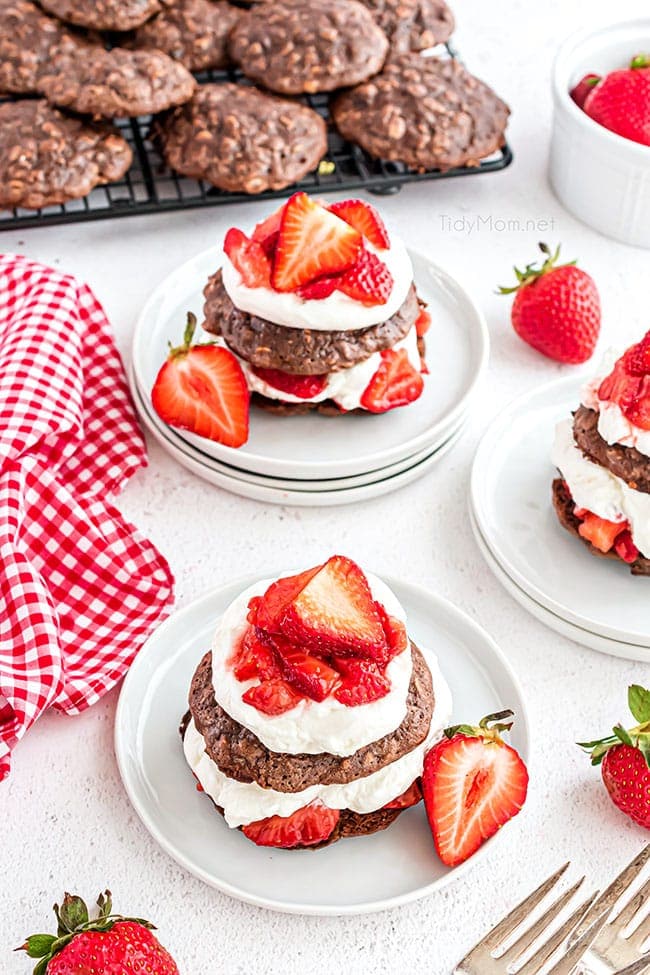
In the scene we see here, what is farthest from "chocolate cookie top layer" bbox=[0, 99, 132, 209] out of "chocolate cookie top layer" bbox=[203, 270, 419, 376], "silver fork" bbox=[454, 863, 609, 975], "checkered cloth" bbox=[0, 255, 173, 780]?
"silver fork" bbox=[454, 863, 609, 975]

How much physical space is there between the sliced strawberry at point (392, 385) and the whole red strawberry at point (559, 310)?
Result: 0.34m

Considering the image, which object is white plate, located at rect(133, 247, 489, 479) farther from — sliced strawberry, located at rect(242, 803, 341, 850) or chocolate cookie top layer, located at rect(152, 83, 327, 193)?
sliced strawberry, located at rect(242, 803, 341, 850)

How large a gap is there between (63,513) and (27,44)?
4.29ft

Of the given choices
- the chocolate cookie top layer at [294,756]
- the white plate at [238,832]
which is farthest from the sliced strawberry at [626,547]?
the chocolate cookie top layer at [294,756]

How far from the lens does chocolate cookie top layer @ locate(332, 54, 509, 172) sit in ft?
9.46

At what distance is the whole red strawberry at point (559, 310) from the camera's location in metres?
2.59

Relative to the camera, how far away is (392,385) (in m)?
2.43

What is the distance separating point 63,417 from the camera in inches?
92.7

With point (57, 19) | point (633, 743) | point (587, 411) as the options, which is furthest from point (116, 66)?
point (633, 743)

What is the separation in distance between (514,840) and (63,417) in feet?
3.74

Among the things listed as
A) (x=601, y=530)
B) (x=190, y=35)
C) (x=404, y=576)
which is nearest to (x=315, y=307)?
(x=404, y=576)

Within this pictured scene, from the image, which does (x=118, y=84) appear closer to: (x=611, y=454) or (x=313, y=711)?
(x=611, y=454)

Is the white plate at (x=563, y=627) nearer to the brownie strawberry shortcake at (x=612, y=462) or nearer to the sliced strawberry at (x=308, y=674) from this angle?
the brownie strawberry shortcake at (x=612, y=462)

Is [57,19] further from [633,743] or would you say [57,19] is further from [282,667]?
[633,743]
